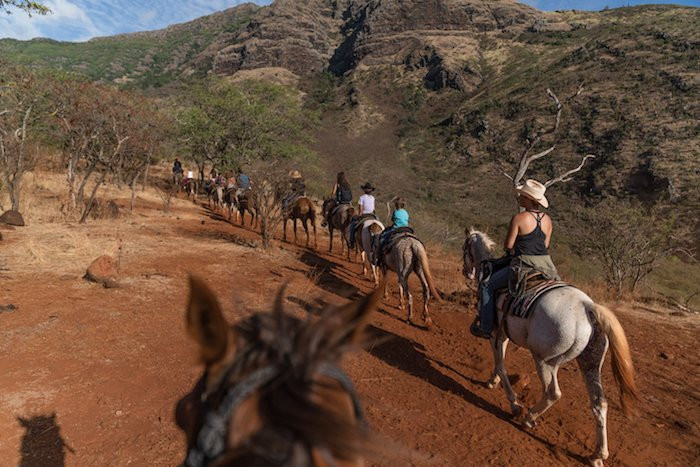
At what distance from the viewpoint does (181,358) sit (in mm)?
5098

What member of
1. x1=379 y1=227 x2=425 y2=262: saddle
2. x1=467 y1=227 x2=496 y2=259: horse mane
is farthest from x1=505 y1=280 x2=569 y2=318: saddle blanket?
x1=379 y1=227 x2=425 y2=262: saddle

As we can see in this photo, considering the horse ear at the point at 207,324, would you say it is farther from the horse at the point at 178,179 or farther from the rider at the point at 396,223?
the horse at the point at 178,179

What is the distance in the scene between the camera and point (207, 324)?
1051 mm

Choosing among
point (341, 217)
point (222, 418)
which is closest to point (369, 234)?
point (341, 217)

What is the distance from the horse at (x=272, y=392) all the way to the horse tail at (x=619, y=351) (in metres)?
3.52

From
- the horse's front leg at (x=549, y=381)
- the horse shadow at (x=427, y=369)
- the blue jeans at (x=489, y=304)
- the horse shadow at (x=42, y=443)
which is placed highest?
the blue jeans at (x=489, y=304)

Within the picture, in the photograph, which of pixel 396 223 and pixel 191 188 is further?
pixel 191 188

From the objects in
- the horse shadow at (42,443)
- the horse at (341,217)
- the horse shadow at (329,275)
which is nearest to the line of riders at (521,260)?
the horse shadow at (329,275)

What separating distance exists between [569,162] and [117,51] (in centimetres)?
14895

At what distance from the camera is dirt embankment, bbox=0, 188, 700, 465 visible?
3723 millimetres

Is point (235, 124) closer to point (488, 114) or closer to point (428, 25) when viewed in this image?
point (488, 114)

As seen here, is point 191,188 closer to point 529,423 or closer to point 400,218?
point 400,218

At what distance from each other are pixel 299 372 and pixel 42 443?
13.0 feet

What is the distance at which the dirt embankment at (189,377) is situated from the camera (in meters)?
3.72
